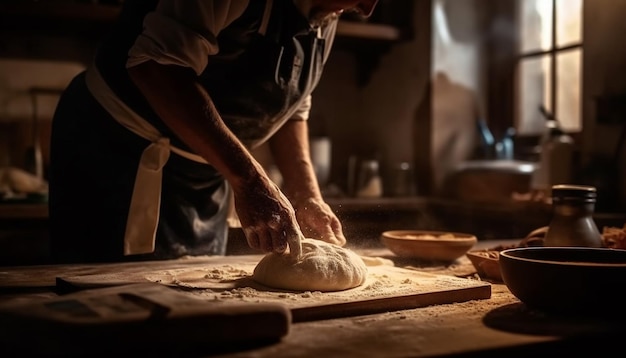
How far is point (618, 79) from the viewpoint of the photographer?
108 inches

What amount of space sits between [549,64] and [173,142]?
2300 mm

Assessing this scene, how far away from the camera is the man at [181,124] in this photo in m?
1.46

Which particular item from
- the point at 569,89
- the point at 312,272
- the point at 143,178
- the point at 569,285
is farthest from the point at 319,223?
the point at 569,89

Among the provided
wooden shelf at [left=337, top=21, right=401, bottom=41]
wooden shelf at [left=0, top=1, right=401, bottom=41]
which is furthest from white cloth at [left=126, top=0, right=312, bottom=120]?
wooden shelf at [left=337, top=21, right=401, bottom=41]

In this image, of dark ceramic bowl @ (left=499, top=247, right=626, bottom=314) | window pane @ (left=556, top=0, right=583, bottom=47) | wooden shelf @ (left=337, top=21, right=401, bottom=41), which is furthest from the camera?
wooden shelf @ (left=337, top=21, right=401, bottom=41)

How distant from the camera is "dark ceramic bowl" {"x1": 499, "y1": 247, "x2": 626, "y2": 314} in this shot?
105 cm

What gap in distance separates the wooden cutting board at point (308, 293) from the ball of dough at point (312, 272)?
0.07ft

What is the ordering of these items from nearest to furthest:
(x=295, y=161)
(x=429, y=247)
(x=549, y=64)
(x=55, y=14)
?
1. (x=429, y=247)
2. (x=295, y=161)
3. (x=55, y=14)
4. (x=549, y=64)

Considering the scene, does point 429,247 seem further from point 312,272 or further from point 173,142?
point 173,142

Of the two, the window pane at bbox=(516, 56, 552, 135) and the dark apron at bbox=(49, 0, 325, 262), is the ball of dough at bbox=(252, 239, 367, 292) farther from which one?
the window pane at bbox=(516, 56, 552, 135)

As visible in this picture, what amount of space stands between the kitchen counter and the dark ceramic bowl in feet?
0.08

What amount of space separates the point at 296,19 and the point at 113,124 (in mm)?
598

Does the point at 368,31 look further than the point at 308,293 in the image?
Yes

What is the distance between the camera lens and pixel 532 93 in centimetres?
361
